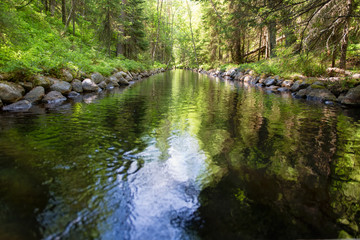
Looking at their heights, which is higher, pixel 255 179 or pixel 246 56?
pixel 246 56

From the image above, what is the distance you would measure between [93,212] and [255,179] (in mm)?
2019

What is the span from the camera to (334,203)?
2.34 metres

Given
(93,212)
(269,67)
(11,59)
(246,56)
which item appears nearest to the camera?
(93,212)

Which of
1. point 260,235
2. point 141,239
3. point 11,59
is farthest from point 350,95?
point 11,59

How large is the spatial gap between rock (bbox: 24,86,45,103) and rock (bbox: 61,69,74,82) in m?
1.69

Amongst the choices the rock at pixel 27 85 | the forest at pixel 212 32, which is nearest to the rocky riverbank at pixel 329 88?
the forest at pixel 212 32

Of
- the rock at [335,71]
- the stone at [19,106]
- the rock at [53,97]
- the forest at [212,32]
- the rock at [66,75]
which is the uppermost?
the forest at [212,32]

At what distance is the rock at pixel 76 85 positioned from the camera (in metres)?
9.28

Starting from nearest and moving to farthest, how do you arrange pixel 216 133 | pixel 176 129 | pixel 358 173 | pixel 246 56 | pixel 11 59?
pixel 358 173 < pixel 216 133 < pixel 176 129 < pixel 11 59 < pixel 246 56

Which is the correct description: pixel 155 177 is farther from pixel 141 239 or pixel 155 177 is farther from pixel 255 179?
pixel 255 179

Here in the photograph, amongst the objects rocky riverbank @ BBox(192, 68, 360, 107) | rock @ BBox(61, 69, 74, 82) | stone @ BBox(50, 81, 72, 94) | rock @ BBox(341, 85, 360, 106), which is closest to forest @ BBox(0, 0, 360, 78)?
rock @ BBox(61, 69, 74, 82)

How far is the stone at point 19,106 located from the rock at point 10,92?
0.62 feet

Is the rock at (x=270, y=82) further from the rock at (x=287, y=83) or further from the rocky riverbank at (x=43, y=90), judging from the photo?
the rocky riverbank at (x=43, y=90)

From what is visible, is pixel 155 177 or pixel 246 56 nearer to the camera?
pixel 155 177
